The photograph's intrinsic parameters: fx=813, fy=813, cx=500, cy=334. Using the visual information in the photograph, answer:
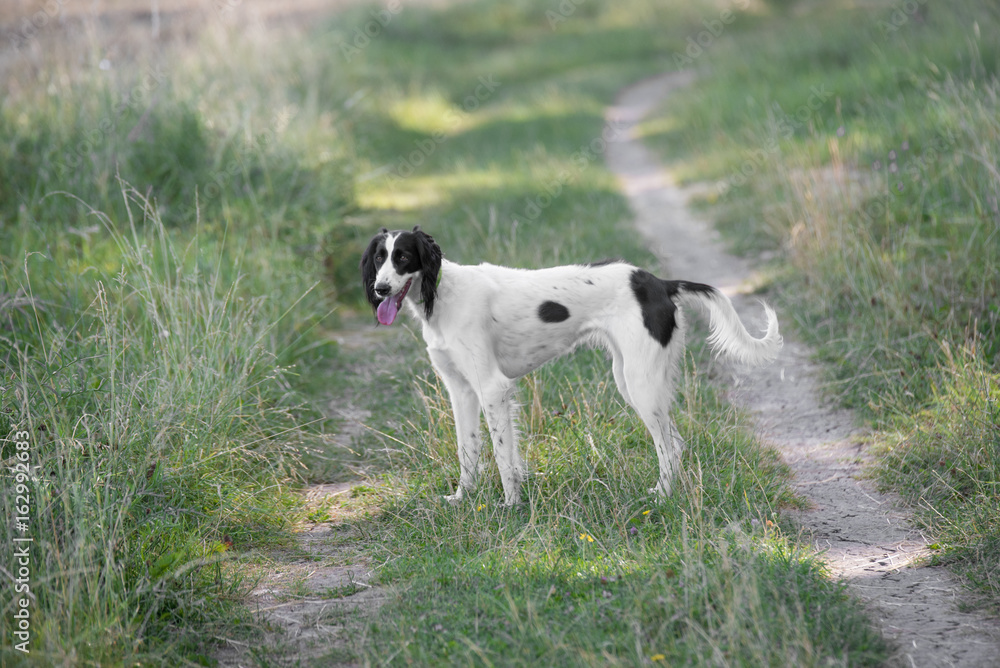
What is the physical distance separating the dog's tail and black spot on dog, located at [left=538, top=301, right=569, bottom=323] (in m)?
0.58

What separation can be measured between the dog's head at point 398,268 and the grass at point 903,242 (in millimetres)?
2576

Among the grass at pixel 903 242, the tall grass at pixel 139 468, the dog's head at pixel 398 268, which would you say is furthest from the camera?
the grass at pixel 903 242

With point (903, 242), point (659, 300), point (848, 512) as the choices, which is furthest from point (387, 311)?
point (903, 242)

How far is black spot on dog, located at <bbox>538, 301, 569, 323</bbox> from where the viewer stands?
13.1 ft

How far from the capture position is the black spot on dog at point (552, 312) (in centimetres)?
399

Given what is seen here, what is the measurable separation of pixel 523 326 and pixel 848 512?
1846 mm

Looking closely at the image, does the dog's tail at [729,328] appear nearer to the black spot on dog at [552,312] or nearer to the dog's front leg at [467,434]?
the black spot on dog at [552,312]

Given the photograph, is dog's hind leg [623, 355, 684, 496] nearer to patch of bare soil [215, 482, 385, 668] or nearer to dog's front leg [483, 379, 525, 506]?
dog's front leg [483, 379, 525, 506]

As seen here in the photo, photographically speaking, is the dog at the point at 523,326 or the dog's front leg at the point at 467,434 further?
the dog's front leg at the point at 467,434

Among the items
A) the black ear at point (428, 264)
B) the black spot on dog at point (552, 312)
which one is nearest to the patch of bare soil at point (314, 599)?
the black ear at point (428, 264)

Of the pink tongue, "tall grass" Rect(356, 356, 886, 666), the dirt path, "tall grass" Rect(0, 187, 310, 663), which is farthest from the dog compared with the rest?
"tall grass" Rect(0, 187, 310, 663)

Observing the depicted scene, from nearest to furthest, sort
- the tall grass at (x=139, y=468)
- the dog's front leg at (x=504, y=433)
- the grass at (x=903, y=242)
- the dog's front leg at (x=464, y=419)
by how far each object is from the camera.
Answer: the tall grass at (x=139, y=468) → the dog's front leg at (x=504, y=433) → the dog's front leg at (x=464, y=419) → the grass at (x=903, y=242)

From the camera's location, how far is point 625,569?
3.28 m

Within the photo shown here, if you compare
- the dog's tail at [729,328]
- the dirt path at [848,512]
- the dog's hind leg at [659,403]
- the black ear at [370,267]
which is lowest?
the dirt path at [848,512]
